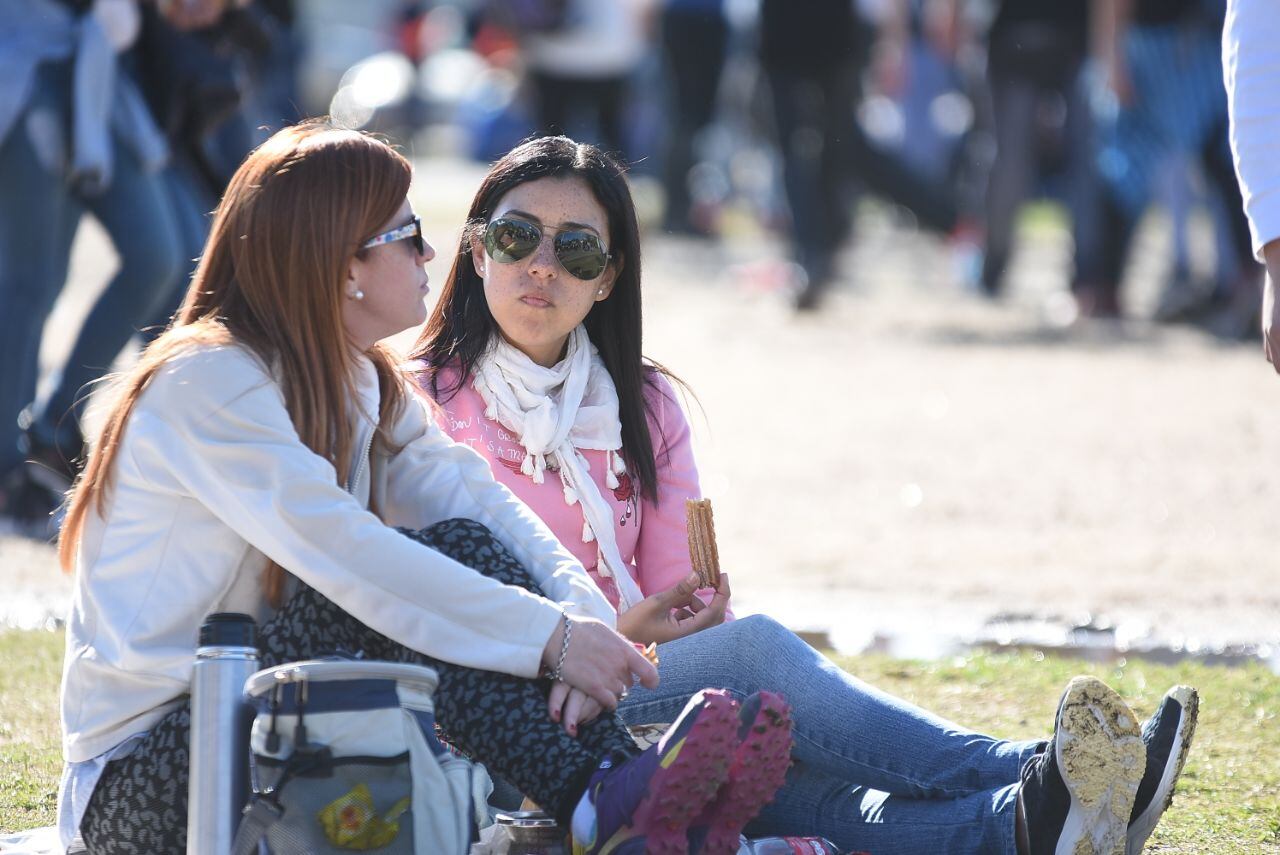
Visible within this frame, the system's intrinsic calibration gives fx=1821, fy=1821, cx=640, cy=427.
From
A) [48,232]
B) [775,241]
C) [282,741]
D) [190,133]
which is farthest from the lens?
[775,241]

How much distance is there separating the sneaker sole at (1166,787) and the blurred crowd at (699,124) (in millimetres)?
1864

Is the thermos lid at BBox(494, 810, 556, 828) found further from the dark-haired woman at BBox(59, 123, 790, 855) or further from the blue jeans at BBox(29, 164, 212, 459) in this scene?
the blue jeans at BBox(29, 164, 212, 459)

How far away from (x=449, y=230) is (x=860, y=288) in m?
2.79

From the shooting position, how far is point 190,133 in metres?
5.55

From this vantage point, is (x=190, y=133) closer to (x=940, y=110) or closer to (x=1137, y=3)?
(x=1137, y=3)

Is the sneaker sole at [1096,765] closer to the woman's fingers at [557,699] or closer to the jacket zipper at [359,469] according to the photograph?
the woman's fingers at [557,699]

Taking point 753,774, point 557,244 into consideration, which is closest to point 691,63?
point 557,244

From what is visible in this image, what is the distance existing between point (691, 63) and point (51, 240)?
335 inches

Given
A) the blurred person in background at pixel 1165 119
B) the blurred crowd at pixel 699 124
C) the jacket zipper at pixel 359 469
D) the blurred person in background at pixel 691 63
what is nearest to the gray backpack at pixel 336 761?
the jacket zipper at pixel 359 469

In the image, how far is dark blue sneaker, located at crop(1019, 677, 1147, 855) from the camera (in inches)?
101

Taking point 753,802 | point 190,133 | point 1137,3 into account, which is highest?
point 1137,3

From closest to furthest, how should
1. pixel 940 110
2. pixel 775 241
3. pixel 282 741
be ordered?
pixel 282 741 < pixel 775 241 < pixel 940 110

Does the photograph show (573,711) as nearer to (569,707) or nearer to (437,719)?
(569,707)

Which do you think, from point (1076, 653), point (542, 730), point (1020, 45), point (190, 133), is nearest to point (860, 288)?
point (1020, 45)
